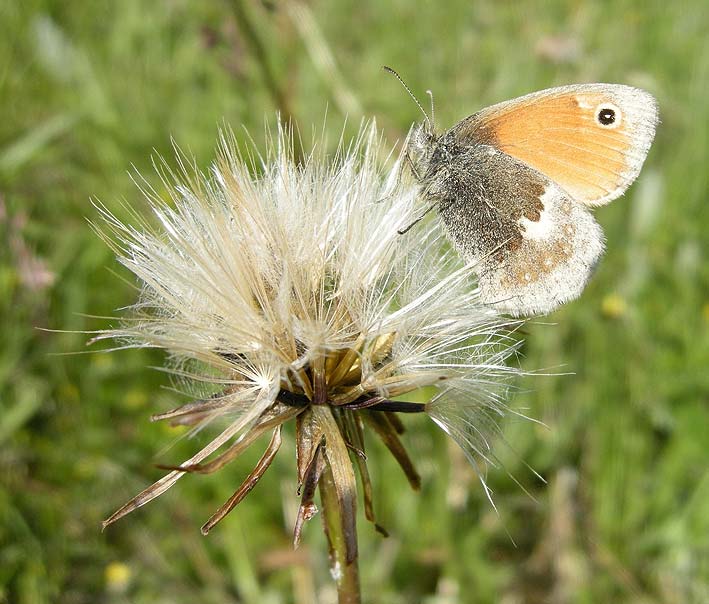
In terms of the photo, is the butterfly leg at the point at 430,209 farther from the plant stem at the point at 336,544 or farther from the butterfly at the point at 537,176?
the plant stem at the point at 336,544

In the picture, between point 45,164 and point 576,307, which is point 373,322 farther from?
point 45,164

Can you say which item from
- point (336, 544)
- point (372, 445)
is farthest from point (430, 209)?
point (372, 445)

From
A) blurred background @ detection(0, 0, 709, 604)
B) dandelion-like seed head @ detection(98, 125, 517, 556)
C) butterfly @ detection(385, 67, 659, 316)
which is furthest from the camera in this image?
blurred background @ detection(0, 0, 709, 604)

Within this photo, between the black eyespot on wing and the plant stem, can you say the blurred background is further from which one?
the plant stem

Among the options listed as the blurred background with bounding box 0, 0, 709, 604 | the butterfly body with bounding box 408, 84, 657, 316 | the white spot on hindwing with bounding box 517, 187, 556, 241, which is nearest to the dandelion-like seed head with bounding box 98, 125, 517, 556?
the butterfly body with bounding box 408, 84, 657, 316

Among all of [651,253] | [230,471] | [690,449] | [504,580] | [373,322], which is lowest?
[504,580]

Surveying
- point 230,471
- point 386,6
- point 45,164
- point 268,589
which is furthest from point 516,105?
point 386,6

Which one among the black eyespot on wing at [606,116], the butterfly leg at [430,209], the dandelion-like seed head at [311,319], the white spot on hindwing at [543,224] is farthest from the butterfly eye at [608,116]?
the dandelion-like seed head at [311,319]
